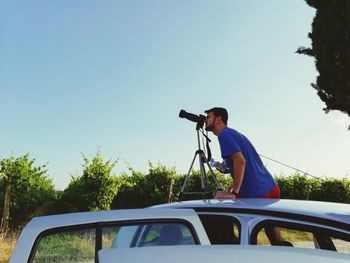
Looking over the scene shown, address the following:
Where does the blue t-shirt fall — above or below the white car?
above

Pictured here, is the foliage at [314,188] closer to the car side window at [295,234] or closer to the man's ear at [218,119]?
the man's ear at [218,119]

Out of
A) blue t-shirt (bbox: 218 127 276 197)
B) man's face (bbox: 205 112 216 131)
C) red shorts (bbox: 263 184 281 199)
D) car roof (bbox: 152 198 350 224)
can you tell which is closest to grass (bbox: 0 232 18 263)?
man's face (bbox: 205 112 216 131)

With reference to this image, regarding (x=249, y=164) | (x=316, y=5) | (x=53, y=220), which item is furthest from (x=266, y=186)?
(x=316, y=5)

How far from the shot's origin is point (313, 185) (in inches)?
813

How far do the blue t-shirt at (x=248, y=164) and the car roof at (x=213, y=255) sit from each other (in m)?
2.25

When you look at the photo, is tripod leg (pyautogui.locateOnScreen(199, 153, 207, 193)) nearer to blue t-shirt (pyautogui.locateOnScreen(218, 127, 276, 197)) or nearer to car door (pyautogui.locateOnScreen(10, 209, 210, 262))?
blue t-shirt (pyautogui.locateOnScreen(218, 127, 276, 197))

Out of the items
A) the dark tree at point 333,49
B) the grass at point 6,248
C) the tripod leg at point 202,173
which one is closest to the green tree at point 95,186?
the grass at point 6,248

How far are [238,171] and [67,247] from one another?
1.63 metres

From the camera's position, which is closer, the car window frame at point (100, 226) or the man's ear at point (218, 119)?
the car window frame at point (100, 226)

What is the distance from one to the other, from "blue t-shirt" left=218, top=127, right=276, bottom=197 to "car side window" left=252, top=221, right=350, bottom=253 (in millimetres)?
610

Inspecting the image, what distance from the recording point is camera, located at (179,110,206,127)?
482 cm

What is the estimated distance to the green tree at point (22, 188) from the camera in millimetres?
12977

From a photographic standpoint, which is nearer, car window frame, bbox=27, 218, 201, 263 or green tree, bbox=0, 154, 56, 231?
car window frame, bbox=27, 218, 201, 263

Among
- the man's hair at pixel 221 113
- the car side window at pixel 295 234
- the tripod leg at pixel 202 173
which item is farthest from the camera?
the tripod leg at pixel 202 173
